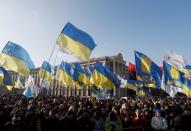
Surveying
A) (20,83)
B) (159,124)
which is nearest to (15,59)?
(159,124)

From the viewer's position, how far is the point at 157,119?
10969mm

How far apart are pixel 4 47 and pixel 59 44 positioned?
18.5 feet

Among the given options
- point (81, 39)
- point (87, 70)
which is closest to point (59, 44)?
point (81, 39)

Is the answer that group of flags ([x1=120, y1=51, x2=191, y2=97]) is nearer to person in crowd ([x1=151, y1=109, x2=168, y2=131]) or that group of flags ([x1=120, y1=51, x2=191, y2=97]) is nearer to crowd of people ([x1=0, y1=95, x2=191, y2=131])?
crowd of people ([x1=0, y1=95, x2=191, y2=131])

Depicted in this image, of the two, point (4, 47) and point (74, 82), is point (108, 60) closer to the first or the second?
point (74, 82)

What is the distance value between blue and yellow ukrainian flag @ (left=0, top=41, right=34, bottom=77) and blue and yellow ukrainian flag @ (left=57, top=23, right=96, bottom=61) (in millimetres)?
4772

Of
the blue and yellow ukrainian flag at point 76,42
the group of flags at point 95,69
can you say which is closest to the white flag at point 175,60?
the group of flags at point 95,69

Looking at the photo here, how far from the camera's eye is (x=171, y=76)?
22.6 meters

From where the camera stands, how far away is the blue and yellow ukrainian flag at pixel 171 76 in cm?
2233

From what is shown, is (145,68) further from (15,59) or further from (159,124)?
(159,124)

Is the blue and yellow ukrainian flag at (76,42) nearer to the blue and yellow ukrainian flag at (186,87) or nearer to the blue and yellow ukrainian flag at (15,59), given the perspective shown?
the blue and yellow ukrainian flag at (15,59)

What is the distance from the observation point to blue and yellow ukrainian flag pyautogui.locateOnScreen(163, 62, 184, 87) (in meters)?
22.3

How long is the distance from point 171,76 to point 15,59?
11.7 m

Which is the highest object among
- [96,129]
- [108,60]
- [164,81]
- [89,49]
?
[108,60]
